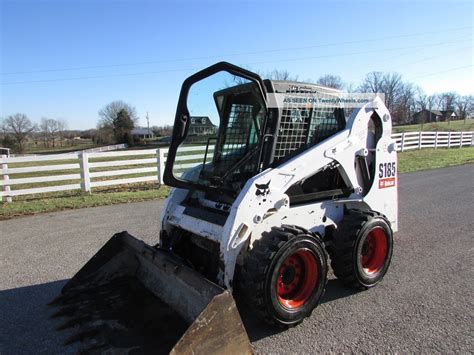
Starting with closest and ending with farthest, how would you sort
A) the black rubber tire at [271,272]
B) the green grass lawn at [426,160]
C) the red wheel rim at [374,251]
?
the black rubber tire at [271,272]
the red wheel rim at [374,251]
the green grass lawn at [426,160]

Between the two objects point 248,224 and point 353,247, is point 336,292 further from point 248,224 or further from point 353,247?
point 248,224

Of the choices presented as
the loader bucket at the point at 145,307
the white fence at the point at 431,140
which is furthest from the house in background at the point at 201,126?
the white fence at the point at 431,140

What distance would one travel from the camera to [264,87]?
3.47 metres

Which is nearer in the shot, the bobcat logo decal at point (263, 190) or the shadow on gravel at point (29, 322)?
the shadow on gravel at point (29, 322)

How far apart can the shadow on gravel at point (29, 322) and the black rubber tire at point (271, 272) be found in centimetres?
155

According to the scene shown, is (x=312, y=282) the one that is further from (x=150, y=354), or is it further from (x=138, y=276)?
(x=138, y=276)

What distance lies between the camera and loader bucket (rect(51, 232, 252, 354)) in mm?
2586

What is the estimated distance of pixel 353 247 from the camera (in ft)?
12.5

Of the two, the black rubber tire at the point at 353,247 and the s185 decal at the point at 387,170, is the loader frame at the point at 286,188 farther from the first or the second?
the black rubber tire at the point at 353,247

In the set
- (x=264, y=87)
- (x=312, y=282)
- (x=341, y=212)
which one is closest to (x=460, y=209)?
(x=341, y=212)

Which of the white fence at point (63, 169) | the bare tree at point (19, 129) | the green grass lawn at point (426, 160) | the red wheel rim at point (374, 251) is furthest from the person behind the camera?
the bare tree at point (19, 129)

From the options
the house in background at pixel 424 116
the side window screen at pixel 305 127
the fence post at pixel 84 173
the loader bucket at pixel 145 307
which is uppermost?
the house in background at pixel 424 116

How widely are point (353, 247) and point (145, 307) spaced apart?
2.17m

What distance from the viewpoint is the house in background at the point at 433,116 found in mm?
84662
